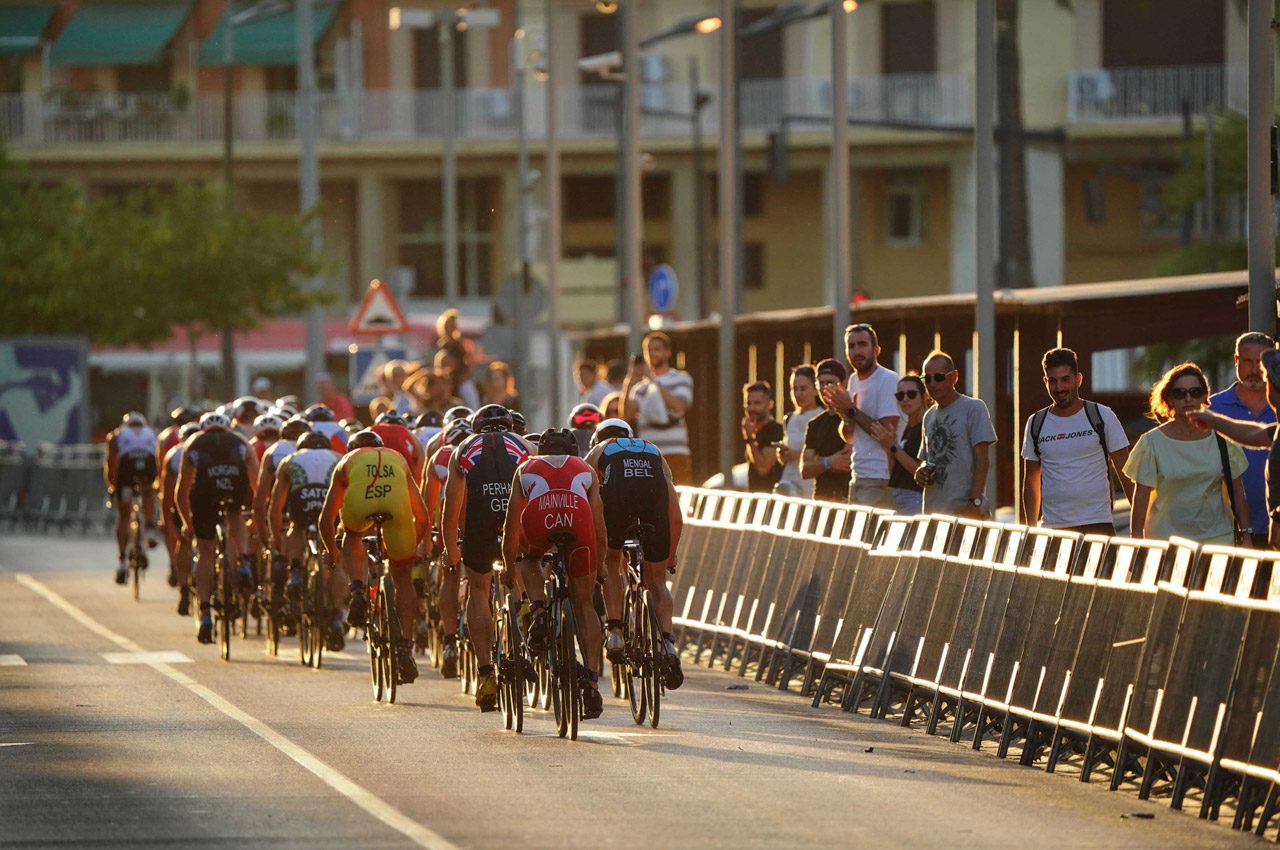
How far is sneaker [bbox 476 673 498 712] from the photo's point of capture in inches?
629

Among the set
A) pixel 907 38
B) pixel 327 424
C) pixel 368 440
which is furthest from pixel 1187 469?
pixel 907 38

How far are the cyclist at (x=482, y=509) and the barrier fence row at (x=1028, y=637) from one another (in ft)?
6.85

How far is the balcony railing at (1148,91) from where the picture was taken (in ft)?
203

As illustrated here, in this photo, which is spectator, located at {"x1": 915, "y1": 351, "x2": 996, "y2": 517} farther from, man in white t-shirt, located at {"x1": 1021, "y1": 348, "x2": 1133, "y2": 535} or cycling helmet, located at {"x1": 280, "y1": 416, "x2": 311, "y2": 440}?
cycling helmet, located at {"x1": 280, "y1": 416, "x2": 311, "y2": 440}

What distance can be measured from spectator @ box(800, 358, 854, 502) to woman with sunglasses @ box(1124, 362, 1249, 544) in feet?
15.9

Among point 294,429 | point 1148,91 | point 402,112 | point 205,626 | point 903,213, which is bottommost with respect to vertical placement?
point 205,626

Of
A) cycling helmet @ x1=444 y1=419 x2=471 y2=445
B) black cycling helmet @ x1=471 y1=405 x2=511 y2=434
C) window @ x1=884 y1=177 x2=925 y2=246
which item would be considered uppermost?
window @ x1=884 y1=177 x2=925 y2=246

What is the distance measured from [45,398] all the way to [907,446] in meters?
29.9

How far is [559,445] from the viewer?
15.3m

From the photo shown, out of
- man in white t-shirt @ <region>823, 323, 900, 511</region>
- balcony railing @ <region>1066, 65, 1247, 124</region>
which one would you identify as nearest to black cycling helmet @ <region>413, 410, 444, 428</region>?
man in white t-shirt @ <region>823, 323, 900, 511</region>

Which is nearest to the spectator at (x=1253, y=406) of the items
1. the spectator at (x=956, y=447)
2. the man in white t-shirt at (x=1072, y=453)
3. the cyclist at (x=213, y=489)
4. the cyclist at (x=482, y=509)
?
the man in white t-shirt at (x=1072, y=453)

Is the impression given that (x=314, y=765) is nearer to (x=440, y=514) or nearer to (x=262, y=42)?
(x=440, y=514)

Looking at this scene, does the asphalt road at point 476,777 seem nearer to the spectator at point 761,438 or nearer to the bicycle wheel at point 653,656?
the bicycle wheel at point 653,656

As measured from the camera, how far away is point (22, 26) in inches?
2648
